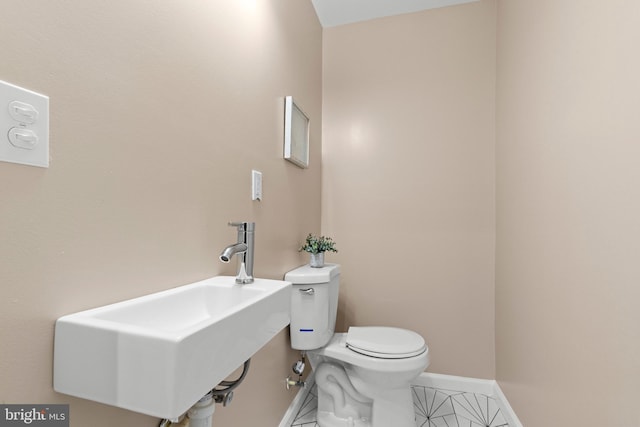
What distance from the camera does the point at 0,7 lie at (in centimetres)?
44

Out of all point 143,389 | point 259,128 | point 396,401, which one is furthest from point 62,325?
point 396,401

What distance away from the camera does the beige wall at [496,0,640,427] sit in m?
0.80

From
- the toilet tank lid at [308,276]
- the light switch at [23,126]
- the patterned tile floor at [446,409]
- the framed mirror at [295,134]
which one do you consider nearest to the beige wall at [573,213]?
the patterned tile floor at [446,409]

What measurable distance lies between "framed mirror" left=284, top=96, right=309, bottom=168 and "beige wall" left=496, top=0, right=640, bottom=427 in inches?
43.1

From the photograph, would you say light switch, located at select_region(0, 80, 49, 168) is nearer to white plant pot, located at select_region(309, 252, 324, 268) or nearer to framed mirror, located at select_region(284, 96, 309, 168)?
framed mirror, located at select_region(284, 96, 309, 168)

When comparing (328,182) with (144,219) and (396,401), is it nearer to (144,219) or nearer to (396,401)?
(396,401)

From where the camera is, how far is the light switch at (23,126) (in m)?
0.44

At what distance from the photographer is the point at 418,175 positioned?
199 centimetres

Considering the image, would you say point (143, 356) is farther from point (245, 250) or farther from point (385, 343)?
point (385, 343)

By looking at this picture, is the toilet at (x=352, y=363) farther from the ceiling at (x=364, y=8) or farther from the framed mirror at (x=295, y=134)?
the ceiling at (x=364, y=8)

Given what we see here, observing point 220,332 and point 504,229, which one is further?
point 504,229

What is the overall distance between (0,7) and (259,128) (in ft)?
2.73

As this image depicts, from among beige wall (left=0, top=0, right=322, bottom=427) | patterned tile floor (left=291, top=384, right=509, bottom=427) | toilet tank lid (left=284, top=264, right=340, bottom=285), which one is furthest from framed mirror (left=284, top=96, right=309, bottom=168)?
patterned tile floor (left=291, top=384, right=509, bottom=427)

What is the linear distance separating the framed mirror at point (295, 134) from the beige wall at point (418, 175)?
0.44 m
